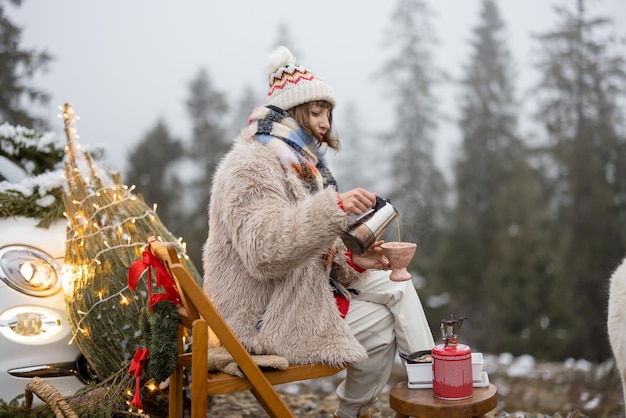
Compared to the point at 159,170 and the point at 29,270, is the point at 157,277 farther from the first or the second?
the point at 159,170

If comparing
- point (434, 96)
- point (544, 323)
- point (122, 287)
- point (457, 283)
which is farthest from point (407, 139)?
point (122, 287)

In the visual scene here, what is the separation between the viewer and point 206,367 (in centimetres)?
227

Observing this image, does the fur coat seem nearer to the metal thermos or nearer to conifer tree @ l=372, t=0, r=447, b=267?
the metal thermos

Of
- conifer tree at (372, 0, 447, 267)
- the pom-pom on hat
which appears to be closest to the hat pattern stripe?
the pom-pom on hat

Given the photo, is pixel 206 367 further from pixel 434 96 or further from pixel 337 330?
pixel 434 96

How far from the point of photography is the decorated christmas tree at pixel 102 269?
3098 millimetres

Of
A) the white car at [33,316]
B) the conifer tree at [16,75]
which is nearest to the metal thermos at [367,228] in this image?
the white car at [33,316]

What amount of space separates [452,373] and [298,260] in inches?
27.5

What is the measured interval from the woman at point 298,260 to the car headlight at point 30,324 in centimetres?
96

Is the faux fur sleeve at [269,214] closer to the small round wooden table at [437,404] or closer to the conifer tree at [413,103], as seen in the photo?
the small round wooden table at [437,404]

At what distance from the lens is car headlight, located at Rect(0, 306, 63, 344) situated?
305cm

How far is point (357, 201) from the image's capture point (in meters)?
2.43

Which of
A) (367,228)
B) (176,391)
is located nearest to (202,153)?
(176,391)

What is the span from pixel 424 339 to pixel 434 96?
9.37 m
